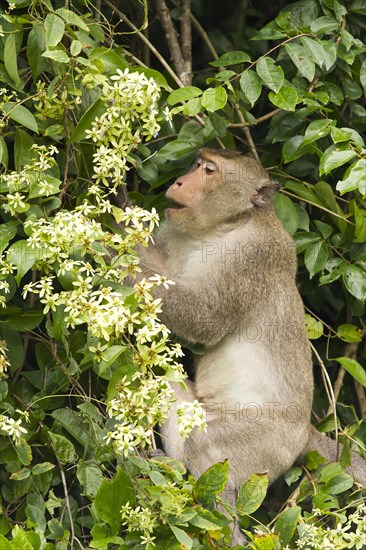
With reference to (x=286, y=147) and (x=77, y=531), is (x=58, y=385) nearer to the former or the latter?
(x=77, y=531)

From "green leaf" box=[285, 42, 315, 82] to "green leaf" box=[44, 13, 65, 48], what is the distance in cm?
165

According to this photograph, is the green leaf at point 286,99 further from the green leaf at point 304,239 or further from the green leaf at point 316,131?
the green leaf at point 304,239

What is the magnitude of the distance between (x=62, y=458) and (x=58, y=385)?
497 mm

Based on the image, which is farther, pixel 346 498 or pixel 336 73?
pixel 336 73

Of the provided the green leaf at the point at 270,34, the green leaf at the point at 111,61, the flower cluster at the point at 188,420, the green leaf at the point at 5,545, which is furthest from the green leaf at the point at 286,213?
the green leaf at the point at 5,545

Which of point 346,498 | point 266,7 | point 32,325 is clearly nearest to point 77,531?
point 32,325

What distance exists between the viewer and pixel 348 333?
6848 millimetres

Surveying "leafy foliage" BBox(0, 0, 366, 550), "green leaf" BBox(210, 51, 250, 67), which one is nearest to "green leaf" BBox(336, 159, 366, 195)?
"leafy foliage" BBox(0, 0, 366, 550)

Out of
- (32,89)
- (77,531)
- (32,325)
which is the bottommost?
(77,531)

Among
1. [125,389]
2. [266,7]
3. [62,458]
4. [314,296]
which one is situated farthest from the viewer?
[266,7]

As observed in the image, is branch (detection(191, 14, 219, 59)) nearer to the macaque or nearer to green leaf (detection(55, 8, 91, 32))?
the macaque

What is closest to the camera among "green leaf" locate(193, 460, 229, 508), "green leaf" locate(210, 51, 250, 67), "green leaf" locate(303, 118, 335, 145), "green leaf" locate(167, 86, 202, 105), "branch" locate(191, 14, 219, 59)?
"green leaf" locate(193, 460, 229, 508)

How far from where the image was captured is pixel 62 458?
4.92 metres

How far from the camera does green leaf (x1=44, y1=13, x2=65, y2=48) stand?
488 centimetres
